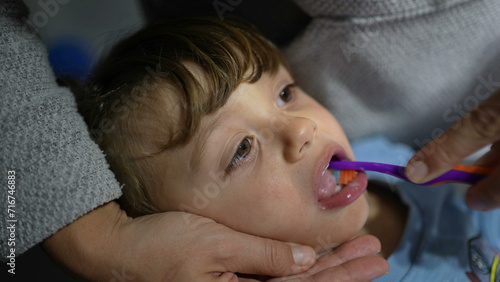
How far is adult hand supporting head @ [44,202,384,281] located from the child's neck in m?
0.18

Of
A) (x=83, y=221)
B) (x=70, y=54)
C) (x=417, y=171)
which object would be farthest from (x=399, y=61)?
(x=70, y=54)

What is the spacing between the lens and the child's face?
0.63 m

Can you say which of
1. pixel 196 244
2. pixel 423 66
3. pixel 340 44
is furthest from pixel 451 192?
pixel 196 244

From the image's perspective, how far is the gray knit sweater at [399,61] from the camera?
2.43 feet

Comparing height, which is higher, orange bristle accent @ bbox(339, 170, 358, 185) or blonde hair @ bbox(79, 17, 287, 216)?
blonde hair @ bbox(79, 17, 287, 216)

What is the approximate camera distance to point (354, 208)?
2.26ft

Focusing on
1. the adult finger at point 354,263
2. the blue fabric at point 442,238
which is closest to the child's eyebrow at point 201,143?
the adult finger at point 354,263

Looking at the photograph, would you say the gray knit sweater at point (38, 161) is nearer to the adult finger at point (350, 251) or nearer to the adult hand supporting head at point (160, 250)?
the adult hand supporting head at point (160, 250)

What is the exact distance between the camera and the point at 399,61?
819 mm

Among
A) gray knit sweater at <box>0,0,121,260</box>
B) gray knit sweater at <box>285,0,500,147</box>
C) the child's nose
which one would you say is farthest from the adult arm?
gray knit sweater at <box>285,0,500,147</box>

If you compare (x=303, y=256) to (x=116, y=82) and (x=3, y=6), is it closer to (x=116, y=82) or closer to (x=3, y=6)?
(x=116, y=82)

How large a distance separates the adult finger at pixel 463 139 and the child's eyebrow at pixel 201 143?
0.90ft

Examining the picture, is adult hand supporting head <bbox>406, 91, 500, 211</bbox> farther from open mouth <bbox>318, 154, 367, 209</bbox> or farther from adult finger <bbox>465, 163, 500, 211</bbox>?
open mouth <bbox>318, 154, 367, 209</bbox>

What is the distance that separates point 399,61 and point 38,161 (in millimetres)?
612
